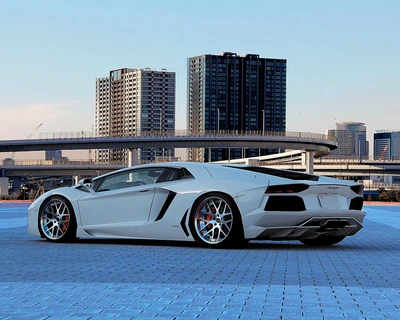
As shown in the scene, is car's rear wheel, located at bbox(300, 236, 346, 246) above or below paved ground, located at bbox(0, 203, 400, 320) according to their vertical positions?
below

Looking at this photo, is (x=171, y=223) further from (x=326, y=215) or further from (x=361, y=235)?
(x=361, y=235)

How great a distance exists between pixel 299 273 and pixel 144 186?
→ 13.2 ft

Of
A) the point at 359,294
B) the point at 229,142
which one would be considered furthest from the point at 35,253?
the point at 229,142

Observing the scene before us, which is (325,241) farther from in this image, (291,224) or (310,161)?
(310,161)

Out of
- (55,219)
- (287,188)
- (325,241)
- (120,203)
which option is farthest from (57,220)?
(325,241)

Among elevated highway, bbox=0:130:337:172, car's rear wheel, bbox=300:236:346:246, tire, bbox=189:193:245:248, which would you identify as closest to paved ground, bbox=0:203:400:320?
tire, bbox=189:193:245:248

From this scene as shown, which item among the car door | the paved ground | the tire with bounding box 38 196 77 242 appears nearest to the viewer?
the paved ground

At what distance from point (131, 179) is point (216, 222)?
1816 mm

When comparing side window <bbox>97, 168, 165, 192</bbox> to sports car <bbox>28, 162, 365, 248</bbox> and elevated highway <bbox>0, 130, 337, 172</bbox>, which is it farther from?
elevated highway <bbox>0, 130, 337, 172</bbox>

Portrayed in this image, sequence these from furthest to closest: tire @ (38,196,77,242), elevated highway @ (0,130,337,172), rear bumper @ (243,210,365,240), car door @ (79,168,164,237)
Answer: elevated highway @ (0,130,337,172) → tire @ (38,196,77,242) → car door @ (79,168,164,237) → rear bumper @ (243,210,365,240)

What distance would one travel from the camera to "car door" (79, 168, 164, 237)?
1152cm

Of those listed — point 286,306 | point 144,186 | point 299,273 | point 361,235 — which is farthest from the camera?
point 361,235

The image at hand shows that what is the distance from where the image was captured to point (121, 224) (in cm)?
1162

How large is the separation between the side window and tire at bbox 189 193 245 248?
41.5 inches
